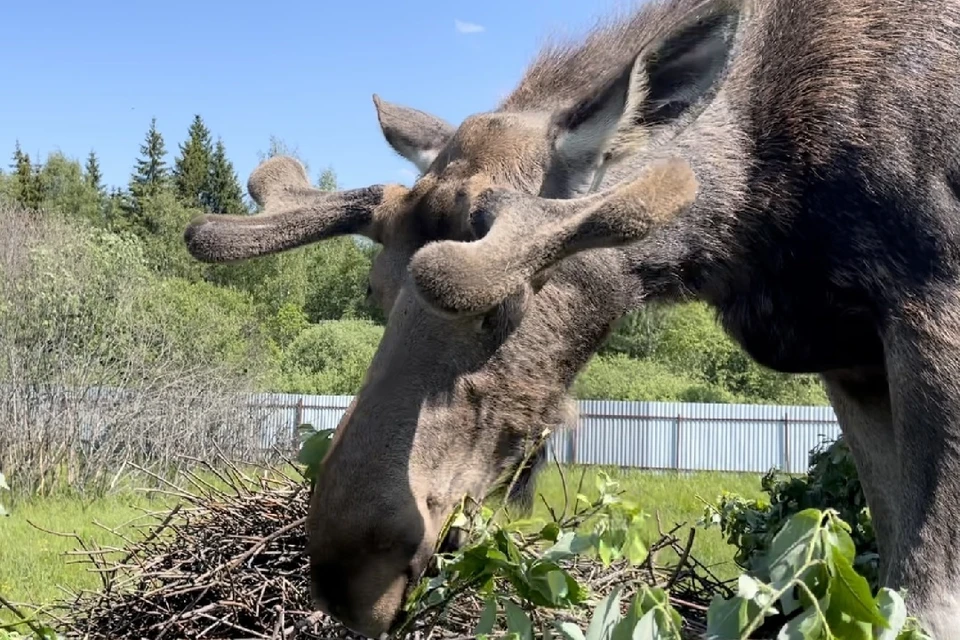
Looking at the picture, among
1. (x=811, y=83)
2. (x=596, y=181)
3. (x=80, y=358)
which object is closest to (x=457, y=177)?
(x=596, y=181)

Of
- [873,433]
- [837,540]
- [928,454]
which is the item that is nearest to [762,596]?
[837,540]

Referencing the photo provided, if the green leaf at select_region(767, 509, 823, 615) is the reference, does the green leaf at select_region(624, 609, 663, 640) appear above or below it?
below

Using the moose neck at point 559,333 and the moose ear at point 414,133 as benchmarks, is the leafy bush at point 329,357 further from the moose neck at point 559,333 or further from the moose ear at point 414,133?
the moose neck at point 559,333

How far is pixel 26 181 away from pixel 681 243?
74140 mm

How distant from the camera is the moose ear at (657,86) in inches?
108

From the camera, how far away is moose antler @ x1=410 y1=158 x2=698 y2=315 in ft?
6.66

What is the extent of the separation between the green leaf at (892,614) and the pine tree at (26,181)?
2785 inches

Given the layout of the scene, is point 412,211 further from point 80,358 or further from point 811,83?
point 80,358

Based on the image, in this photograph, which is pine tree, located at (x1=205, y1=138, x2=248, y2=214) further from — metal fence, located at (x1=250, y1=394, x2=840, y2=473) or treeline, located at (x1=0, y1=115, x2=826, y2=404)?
metal fence, located at (x1=250, y1=394, x2=840, y2=473)

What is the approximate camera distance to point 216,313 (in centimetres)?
A: 3078

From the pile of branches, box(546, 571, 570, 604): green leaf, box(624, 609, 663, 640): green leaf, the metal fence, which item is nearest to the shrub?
the metal fence

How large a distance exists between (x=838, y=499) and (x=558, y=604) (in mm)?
3487

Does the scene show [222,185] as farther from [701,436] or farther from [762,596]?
[762,596]

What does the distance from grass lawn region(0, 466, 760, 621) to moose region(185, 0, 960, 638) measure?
113 centimetres
